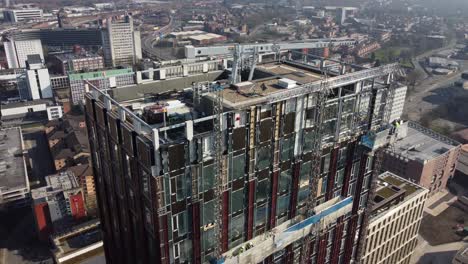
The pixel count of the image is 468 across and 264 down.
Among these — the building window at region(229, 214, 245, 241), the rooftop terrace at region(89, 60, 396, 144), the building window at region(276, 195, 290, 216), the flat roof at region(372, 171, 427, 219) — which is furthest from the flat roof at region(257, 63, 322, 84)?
the flat roof at region(372, 171, 427, 219)

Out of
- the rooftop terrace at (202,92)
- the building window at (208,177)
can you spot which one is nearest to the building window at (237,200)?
the building window at (208,177)

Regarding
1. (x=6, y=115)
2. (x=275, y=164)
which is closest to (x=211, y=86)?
(x=275, y=164)

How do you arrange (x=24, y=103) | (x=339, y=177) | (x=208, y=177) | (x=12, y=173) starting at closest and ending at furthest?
(x=208, y=177) → (x=339, y=177) → (x=12, y=173) → (x=24, y=103)

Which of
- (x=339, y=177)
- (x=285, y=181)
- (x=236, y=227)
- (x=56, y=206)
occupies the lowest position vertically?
(x=56, y=206)

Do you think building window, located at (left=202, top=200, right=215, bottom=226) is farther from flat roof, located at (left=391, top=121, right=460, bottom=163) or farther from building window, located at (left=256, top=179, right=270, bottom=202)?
flat roof, located at (left=391, top=121, right=460, bottom=163)

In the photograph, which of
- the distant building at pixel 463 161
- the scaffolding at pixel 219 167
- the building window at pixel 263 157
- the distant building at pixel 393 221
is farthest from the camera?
the distant building at pixel 463 161

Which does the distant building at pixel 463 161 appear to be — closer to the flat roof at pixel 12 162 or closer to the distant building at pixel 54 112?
the flat roof at pixel 12 162

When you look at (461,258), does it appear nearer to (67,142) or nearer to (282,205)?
(282,205)

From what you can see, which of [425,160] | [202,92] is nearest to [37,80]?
[425,160]
